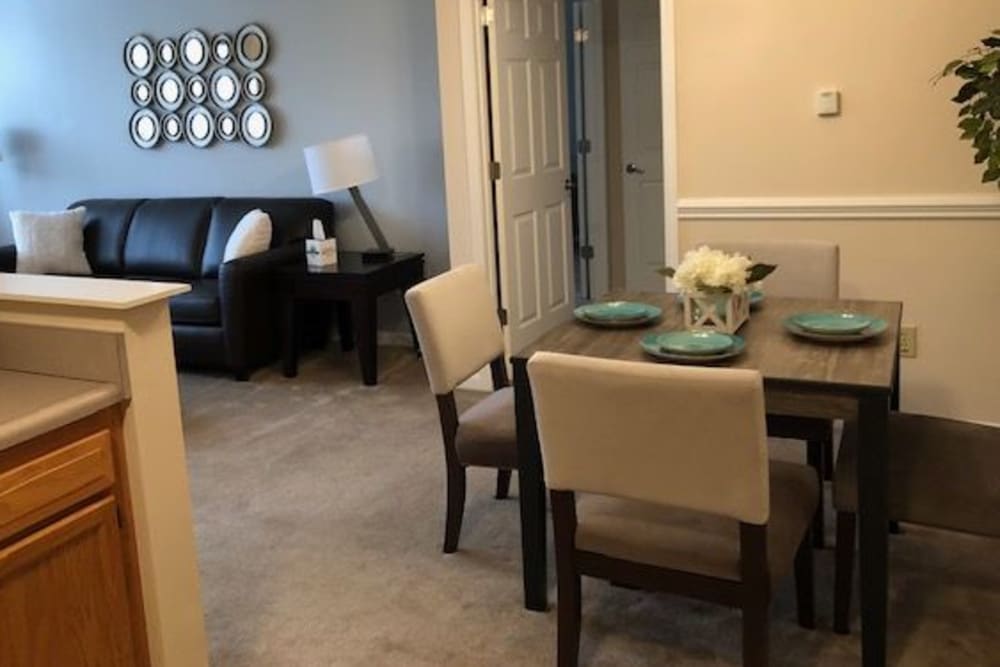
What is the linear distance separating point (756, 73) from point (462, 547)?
220 centimetres

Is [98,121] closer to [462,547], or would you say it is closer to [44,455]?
[462,547]

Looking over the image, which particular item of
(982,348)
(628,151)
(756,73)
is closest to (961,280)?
(982,348)

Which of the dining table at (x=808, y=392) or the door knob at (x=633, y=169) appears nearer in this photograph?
the dining table at (x=808, y=392)

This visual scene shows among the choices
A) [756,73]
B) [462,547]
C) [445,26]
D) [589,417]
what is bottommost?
[462,547]

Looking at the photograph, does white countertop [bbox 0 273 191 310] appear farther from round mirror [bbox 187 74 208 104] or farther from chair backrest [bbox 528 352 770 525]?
round mirror [bbox 187 74 208 104]

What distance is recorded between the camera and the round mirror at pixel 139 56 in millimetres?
6102

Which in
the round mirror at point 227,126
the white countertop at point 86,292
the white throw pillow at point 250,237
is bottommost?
the white throw pillow at point 250,237

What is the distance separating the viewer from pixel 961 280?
12.4 ft

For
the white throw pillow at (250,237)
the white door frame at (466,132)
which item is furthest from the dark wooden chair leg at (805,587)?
the white throw pillow at (250,237)

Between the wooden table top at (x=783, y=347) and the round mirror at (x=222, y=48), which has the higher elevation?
the round mirror at (x=222, y=48)

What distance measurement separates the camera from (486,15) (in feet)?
14.6

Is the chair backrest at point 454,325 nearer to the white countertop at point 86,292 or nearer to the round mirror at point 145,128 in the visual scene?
the white countertop at point 86,292

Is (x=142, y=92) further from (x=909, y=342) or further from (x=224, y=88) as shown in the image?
(x=909, y=342)

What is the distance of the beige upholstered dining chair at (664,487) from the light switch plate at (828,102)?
2011mm
